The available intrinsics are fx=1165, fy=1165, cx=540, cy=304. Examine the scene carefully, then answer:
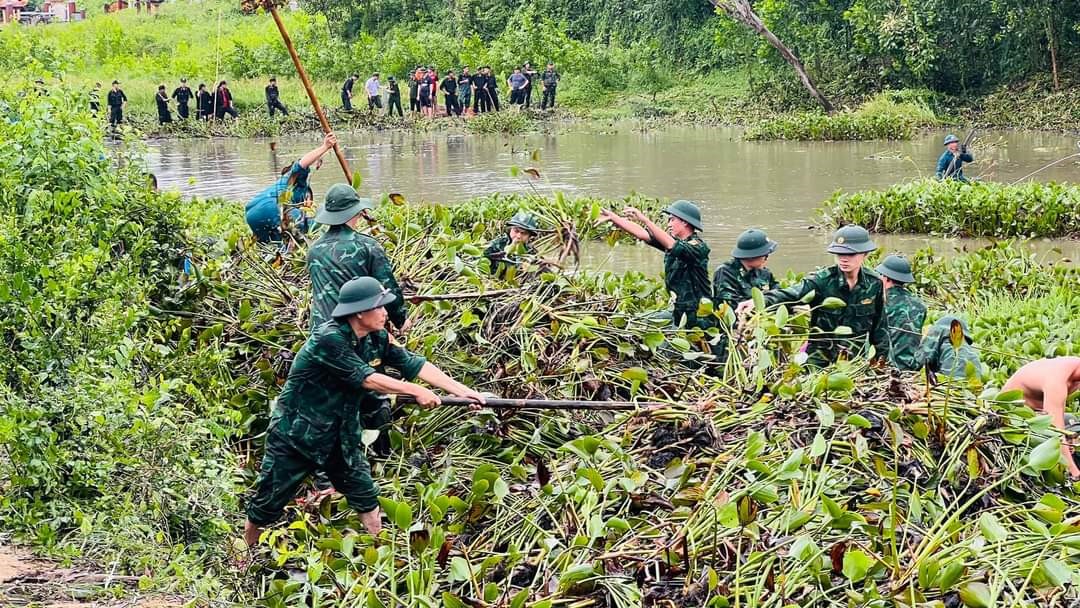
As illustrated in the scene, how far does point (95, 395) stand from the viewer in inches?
203

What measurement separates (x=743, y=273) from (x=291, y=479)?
340 centimetres

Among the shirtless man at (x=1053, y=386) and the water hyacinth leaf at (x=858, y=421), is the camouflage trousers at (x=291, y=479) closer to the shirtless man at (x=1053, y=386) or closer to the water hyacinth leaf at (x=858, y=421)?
the water hyacinth leaf at (x=858, y=421)

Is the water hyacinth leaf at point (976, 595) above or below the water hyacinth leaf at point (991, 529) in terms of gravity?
below

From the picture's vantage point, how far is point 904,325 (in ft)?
23.4

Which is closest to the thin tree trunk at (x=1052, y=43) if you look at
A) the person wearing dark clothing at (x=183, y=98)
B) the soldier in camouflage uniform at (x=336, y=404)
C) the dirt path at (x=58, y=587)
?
the person wearing dark clothing at (x=183, y=98)

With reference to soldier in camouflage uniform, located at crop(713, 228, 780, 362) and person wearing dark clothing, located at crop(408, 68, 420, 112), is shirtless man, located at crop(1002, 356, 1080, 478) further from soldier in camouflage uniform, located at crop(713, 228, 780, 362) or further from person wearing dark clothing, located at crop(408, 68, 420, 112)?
person wearing dark clothing, located at crop(408, 68, 420, 112)

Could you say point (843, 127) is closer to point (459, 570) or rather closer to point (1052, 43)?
point (1052, 43)

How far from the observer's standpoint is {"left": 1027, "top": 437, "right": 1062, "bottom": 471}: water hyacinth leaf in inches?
185

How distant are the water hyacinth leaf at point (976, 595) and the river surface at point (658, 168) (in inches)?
309

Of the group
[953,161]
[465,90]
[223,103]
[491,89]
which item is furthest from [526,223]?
[465,90]

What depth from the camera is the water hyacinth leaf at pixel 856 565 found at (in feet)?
13.8

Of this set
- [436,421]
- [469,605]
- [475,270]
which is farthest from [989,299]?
[469,605]

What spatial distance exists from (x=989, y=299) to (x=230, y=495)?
641cm

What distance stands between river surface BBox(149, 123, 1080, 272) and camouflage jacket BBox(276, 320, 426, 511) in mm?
6866
